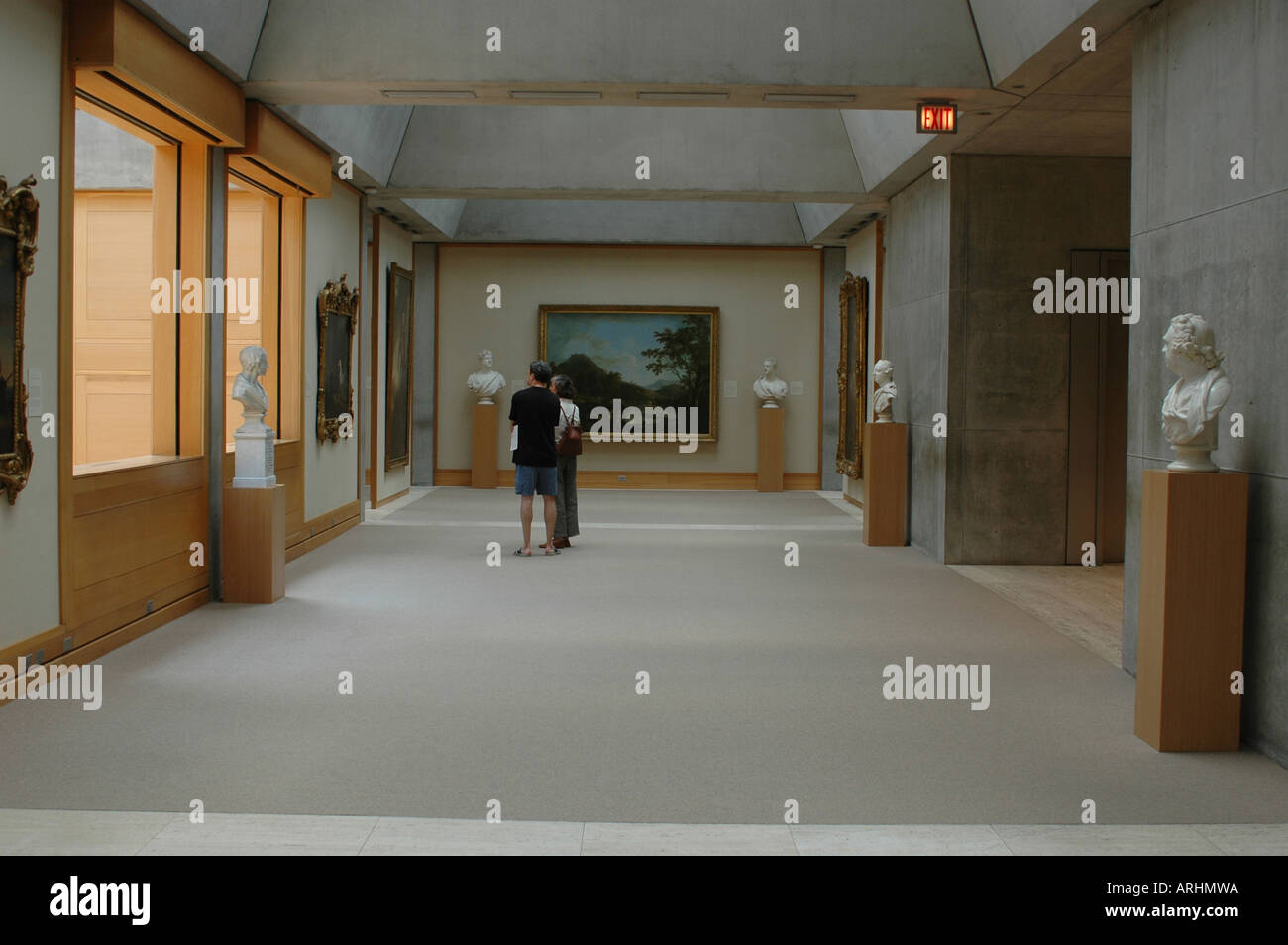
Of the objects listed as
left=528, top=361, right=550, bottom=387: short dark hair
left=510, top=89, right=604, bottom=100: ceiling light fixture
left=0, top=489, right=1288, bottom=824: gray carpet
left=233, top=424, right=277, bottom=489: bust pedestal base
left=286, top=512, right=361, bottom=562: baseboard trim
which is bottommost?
left=0, top=489, right=1288, bottom=824: gray carpet

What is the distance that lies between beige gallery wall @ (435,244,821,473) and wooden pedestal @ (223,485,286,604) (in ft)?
34.8

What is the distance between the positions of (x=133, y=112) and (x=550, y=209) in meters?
11.7

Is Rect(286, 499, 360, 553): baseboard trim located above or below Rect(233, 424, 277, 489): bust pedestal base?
below

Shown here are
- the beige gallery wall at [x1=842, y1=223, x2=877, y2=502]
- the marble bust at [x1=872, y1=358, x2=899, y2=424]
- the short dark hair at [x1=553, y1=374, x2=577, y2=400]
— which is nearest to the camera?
the short dark hair at [x1=553, y1=374, x2=577, y2=400]

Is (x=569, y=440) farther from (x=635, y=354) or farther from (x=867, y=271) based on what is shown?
(x=635, y=354)

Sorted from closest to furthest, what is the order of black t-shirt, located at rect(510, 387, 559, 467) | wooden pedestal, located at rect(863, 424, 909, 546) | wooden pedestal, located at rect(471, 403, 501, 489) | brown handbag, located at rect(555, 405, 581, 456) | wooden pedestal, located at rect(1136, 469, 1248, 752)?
wooden pedestal, located at rect(1136, 469, 1248, 752), black t-shirt, located at rect(510, 387, 559, 467), brown handbag, located at rect(555, 405, 581, 456), wooden pedestal, located at rect(863, 424, 909, 546), wooden pedestal, located at rect(471, 403, 501, 489)

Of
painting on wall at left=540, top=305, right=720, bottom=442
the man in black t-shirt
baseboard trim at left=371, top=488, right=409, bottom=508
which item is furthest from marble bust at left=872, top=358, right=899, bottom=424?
baseboard trim at left=371, top=488, right=409, bottom=508

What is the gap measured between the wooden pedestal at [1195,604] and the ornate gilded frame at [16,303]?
5.67 meters

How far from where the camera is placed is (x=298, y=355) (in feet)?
38.4

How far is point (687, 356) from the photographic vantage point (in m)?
19.8

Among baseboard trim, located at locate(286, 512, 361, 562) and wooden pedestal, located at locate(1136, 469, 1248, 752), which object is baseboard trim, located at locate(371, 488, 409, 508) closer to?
baseboard trim, located at locate(286, 512, 361, 562)

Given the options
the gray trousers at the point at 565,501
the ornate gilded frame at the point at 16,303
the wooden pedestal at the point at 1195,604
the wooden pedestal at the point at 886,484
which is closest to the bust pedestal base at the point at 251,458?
the ornate gilded frame at the point at 16,303

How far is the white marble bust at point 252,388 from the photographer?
355 inches

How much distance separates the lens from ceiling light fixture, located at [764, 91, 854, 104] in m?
9.05
